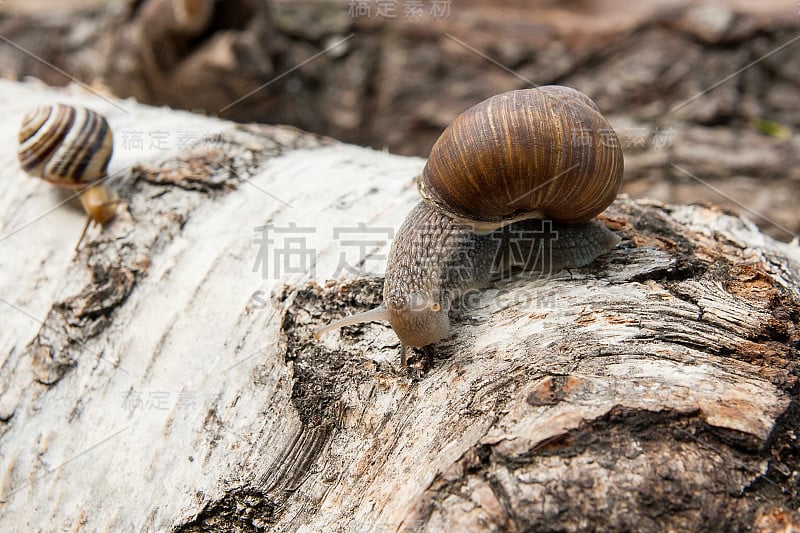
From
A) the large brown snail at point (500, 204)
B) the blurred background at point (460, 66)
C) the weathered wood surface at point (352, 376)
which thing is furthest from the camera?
the blurred background at point (460, 66)

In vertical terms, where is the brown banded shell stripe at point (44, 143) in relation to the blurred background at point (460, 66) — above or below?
above

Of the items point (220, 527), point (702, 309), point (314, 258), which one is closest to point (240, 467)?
point (220, 527)

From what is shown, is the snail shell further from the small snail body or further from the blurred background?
the blurred background

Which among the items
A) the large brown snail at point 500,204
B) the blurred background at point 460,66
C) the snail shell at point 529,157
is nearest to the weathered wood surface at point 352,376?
the large brown snail at point 500,204

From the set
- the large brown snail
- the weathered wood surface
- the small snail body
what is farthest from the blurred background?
the large brown snail

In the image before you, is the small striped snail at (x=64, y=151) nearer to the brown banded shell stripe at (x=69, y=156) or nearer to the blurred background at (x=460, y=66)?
the brown banded shell stripe at (x=69, y=156)

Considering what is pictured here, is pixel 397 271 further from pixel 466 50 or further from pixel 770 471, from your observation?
pixel 466 50

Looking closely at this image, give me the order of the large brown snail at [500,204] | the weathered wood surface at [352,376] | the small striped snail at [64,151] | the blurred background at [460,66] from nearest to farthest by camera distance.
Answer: the weathered wood surface at [352,376] < the large brown snail at [500,204] < the small striped snail at [64,151] < the blurred background at [460,66]
